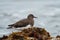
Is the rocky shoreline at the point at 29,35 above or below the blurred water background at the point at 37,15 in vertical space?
below

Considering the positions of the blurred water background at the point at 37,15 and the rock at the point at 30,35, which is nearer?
the rock at the point at 30,35

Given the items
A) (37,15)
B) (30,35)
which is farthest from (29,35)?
(37,15)

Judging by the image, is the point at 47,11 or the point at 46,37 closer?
the point at 46,37

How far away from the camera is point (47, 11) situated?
19.7 meters

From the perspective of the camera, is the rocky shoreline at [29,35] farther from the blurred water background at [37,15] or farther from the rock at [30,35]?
the blurred water background at [37,15]

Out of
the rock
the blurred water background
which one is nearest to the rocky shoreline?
the rock

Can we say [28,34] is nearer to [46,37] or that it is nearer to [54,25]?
[46,37]

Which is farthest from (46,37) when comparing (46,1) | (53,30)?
(46,1)

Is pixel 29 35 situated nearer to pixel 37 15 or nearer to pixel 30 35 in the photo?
pixel 30 35

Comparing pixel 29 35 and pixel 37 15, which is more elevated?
pixel 37 15

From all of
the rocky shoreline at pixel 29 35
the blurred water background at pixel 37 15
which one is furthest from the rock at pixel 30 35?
the blurred water background at pixel 37 15

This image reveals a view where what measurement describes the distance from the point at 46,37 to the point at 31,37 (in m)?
0.43

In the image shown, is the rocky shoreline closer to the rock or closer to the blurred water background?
the rock

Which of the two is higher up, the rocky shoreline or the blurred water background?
the blurred water background
